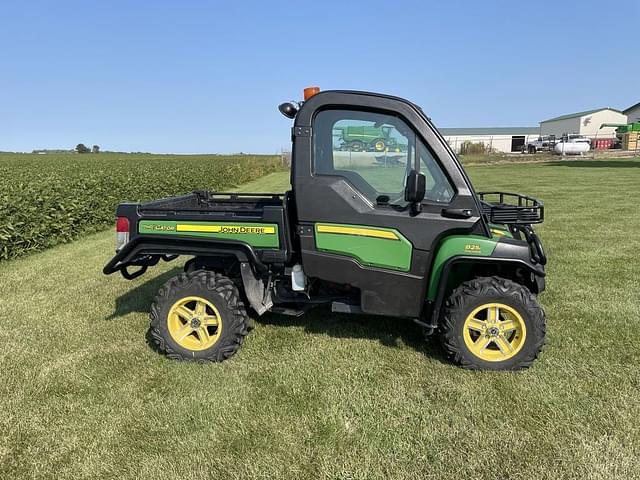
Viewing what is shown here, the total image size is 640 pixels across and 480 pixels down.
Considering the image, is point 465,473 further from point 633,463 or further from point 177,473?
point 177,473

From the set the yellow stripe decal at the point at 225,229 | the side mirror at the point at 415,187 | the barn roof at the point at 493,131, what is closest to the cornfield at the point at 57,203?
the yellow stripe decal at the point at 225,229

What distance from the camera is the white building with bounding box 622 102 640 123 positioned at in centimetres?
5716

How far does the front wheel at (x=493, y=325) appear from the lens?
3000 millimetres

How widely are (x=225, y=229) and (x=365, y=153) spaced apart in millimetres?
1215

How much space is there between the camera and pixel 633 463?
7.21 ft

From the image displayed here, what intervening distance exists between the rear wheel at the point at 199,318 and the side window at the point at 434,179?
168 centimetres

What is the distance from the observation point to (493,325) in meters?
3.05

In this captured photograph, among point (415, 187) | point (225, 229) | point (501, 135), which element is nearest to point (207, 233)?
point (225, 229)

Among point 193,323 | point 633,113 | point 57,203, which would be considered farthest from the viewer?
point 633,113

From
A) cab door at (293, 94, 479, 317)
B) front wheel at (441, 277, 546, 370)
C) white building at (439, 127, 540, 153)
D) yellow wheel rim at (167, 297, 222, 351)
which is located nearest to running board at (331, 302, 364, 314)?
cab door at (293, 94, 479, 317)

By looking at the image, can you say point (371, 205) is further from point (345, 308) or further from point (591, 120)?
point (591, 120)

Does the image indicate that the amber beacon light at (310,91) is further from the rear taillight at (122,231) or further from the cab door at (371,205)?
the rear taillight at (122,231)

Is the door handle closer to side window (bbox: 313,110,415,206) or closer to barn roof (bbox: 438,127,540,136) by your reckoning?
side window (bbox: 313,110,415,206)

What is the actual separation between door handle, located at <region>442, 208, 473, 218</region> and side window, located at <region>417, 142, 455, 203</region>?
77 millimetres
